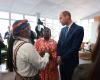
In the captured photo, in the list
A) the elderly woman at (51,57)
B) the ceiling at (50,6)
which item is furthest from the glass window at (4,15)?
the elderly woman at (51,57)

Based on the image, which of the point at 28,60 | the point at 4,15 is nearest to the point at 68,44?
the point at 28,60

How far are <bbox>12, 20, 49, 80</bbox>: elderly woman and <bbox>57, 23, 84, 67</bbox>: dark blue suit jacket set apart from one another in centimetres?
57

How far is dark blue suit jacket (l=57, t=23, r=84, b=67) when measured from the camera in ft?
7.64

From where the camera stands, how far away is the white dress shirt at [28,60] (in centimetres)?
174

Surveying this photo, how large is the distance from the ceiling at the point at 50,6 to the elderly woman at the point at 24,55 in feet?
18.5

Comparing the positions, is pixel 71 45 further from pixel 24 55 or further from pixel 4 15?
pixel 4 15

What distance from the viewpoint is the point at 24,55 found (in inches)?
69.1

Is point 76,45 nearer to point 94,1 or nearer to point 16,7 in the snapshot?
point 94,1

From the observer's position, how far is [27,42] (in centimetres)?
178

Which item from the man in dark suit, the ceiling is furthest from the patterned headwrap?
the ceiling

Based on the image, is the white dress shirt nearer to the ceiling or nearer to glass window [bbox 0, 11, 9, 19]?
the ceiling

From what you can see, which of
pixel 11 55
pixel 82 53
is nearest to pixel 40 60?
pixel 11 55

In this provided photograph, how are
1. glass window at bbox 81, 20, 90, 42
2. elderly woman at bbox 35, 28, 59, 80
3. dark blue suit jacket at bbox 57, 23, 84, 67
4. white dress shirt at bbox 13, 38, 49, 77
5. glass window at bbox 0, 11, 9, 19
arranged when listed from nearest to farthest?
white dress shirt at bbox 13, 38, 49, 77 → dark blue suit jacket at bbox 57, 23, 84, 67 → elderly woman at bbox 35, 28, 59, 80 → glass window at bbox 0, 11, 9, 19 → glass window at bbox 81, 20, 90, 42

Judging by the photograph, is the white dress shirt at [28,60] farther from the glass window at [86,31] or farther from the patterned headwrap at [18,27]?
the glass window at [86,31]
